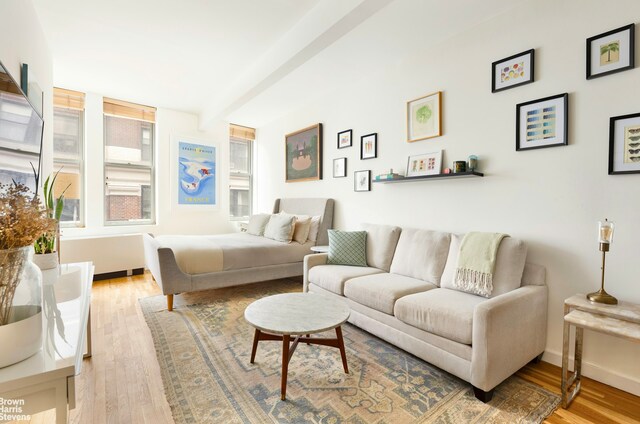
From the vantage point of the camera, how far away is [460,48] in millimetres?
2555

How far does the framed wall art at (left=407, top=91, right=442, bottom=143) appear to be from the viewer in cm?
272

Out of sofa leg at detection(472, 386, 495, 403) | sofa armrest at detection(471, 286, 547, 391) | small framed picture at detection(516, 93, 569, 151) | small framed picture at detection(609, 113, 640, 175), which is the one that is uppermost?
small framed picture at detection(516, 93, 569, 151)

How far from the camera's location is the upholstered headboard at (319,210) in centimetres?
397

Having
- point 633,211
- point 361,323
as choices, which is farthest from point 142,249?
point 633,211

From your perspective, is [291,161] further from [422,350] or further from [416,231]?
[422,350]

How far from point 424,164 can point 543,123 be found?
97cm

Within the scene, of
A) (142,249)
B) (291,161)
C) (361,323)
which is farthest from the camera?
(291,161)

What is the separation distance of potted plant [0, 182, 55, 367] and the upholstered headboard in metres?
3.16

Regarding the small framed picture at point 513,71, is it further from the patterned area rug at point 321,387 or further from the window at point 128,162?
the window at point 128,162

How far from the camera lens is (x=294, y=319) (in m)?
1.79

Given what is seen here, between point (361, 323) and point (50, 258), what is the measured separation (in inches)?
92.5

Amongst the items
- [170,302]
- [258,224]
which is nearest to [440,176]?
[258,224]

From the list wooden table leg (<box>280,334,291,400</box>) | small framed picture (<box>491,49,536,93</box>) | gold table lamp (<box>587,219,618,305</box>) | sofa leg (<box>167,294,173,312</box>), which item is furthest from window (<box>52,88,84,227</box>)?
gold table lamp (<box>587,219,618,305</box>)

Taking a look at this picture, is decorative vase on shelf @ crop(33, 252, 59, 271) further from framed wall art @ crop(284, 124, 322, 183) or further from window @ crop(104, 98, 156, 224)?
framed wall art @ crop(284, 124, 322, 183)
